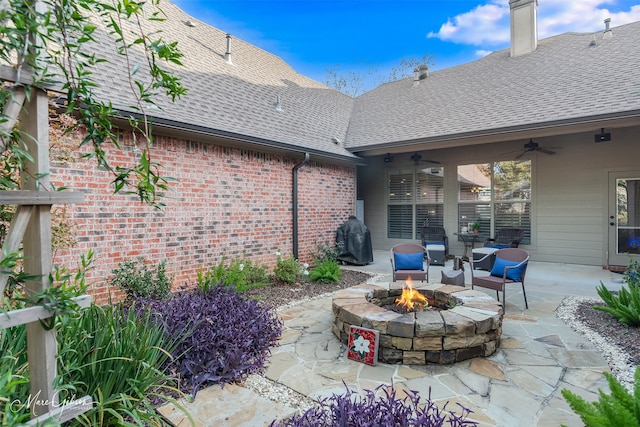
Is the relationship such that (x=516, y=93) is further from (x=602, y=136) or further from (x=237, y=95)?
(x=237, y=95)

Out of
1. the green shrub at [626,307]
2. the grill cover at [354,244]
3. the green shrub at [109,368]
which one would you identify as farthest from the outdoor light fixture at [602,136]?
the green shrub at [109,368]

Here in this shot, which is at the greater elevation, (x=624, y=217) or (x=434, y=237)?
(x=624, y=217)

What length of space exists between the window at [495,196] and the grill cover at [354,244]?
2828 mm

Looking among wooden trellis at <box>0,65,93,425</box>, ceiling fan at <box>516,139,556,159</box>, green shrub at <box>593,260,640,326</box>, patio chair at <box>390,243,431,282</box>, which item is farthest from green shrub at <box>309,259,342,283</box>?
ceiling fan at <box>516,139,556,159</box>

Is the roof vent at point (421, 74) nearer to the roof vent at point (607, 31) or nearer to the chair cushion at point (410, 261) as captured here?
the roof vent at point (607, 31)

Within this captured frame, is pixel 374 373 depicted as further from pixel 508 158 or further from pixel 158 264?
pixel 508 158

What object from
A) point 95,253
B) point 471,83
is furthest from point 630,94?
point 95,253

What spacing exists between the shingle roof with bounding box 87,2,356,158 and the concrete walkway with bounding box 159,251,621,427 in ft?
12.1

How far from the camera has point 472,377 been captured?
272 centimetres

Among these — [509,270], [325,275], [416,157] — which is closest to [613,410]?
[509,270]

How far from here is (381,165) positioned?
1027 cm

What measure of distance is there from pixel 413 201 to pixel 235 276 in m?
6.38

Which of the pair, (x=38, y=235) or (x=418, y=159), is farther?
(x=418, y=159)

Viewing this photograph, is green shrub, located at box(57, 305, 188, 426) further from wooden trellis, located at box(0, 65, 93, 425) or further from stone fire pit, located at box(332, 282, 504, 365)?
stone fire pit, located at box(332, 282, 504, 365)
